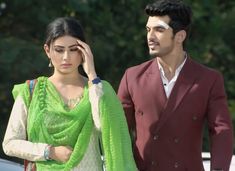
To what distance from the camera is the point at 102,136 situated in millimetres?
4734

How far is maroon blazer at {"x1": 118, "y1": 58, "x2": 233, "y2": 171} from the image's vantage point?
16.6 ft

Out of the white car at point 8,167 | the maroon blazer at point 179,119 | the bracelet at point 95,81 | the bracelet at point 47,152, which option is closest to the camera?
the bracelet at point 47,152

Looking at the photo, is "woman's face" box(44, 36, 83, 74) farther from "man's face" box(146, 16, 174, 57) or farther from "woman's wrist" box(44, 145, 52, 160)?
"man's face" box(146, 16, 174, 57)

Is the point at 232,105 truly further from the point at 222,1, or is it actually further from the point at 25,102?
the point at 25,102

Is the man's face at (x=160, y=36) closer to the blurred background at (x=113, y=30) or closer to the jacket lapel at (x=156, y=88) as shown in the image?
the jacket lapel at (x=156, y=88)

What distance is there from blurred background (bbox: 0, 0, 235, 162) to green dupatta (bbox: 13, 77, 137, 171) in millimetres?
8125

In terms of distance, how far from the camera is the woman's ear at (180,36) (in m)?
5.17

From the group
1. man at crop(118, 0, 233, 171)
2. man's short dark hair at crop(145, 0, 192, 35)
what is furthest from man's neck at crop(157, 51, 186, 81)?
man's short dark hair at crop(145, 0, 192, 35)

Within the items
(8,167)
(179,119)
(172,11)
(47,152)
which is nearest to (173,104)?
(179,119)

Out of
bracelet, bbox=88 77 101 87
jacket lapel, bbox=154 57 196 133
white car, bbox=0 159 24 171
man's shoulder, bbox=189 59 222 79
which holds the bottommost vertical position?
white car, bbox=0 159 24 171

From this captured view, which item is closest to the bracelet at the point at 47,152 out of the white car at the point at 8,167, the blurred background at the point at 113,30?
the white car at the point at 8,167

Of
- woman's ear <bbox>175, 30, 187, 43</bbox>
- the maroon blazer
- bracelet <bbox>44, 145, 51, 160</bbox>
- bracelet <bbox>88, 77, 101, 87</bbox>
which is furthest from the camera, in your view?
woman's ear <bbox>175, 30, 187, 43</bbox>

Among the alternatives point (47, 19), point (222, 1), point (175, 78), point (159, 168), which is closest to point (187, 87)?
point (175, 78)

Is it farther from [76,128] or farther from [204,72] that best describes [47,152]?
[204,72]
